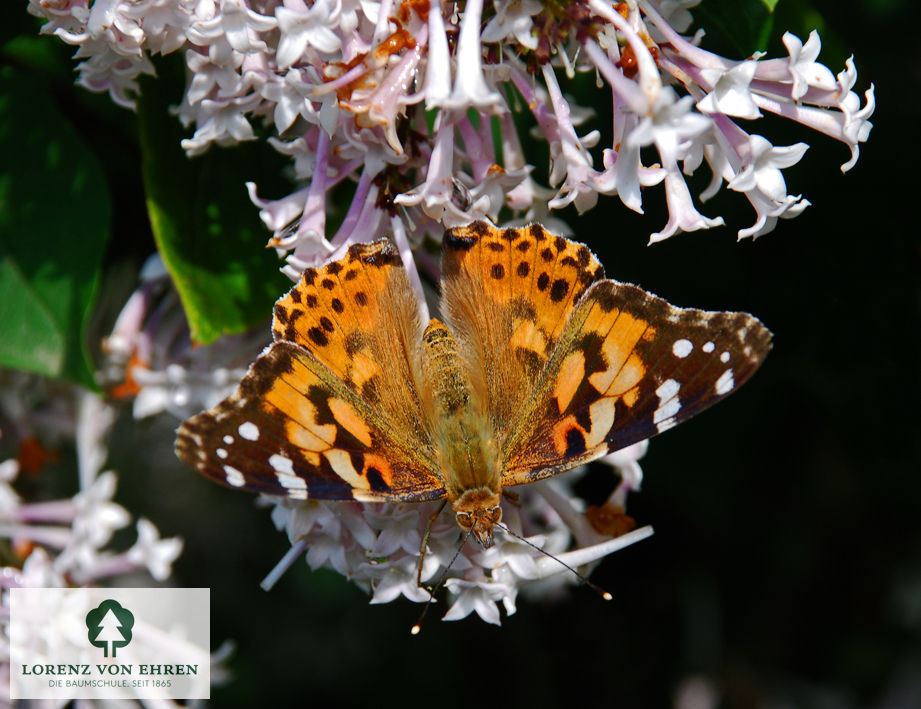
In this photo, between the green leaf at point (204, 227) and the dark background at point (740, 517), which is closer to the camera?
A: the green leaf at point (204, 227)

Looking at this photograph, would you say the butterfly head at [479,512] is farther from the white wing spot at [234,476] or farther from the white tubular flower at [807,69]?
the white tubular flower at [807,69]

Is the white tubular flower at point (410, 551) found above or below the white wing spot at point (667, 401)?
below

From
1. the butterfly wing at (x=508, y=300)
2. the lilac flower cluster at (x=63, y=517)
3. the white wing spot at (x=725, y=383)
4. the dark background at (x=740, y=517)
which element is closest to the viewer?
the white wing spot at (x=725, y=383)

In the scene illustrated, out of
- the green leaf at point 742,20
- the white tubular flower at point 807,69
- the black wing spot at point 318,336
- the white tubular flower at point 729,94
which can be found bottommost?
the black wing spot at point 318,336

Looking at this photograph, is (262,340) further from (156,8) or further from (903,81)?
(903,81)

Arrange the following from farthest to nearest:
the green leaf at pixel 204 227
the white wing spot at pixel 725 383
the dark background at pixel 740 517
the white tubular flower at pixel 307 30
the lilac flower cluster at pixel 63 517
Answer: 1. the dark background at pixel 740 517
2. the lilac flower cluster at pixel 63 517
3. the green leaf at pixel 204 227
4. the white wing spot at pixel 725 383
5. the white tubular flower at pixel 307 30

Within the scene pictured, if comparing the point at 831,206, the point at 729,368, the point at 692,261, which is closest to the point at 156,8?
the point at 729,368

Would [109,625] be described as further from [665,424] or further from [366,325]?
[665,424]

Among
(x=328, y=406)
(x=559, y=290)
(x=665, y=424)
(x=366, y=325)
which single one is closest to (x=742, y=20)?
(x=559, y=290)

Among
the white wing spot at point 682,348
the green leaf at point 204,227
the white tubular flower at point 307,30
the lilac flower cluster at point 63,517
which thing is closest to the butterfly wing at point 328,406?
the green leaf at point 204,227
